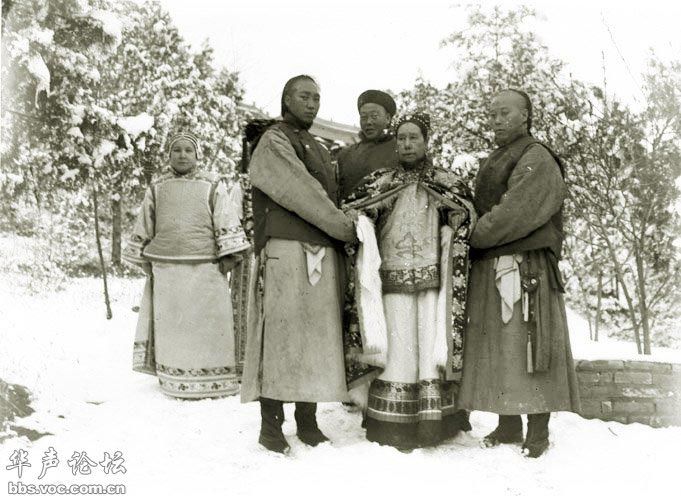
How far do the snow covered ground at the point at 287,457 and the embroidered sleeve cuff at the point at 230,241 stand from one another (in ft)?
4.08

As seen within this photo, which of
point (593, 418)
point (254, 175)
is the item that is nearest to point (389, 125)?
point (254, 175)

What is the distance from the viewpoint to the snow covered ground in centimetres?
337

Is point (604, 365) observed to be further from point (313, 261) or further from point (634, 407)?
point (313, 261)

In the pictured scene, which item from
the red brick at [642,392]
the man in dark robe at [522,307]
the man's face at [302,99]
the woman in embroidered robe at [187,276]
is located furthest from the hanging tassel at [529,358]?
the woman in embroidered robe at [187,276]

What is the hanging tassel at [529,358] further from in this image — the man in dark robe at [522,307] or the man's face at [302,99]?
the man's face at [302,99]

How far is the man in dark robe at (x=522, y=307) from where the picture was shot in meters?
3.89

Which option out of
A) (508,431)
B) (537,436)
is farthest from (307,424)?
(537,436)

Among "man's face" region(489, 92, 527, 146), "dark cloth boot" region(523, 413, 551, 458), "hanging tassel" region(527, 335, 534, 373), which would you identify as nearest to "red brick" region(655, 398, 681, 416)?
"dark cloth boot" region(523, 413, 551, 458)

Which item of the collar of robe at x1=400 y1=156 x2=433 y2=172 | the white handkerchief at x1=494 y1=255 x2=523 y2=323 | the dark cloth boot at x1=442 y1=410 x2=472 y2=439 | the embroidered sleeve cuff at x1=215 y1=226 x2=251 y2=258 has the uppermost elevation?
the collar of robe at x1=400 y1=156 x2=433 y2=172

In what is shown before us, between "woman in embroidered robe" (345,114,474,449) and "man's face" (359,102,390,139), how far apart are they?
1.66 ft

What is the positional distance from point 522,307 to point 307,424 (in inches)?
58.8

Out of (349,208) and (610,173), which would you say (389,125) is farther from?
(610,173)

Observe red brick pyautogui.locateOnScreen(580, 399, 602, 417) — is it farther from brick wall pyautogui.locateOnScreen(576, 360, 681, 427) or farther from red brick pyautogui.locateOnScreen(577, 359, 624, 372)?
red brick pyautogui.locateOnScreen(577, 359, 624, 372)

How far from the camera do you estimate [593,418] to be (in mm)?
5160
